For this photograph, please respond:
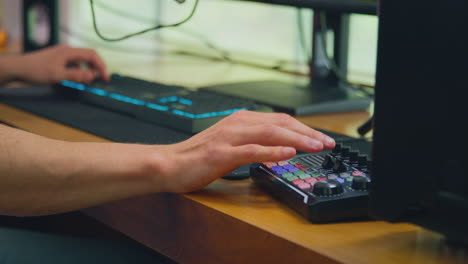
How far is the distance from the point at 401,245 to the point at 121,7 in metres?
1.85

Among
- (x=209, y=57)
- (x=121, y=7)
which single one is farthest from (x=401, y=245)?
(x=121, y=7)

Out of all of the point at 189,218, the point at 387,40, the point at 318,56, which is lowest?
the point at 189,218

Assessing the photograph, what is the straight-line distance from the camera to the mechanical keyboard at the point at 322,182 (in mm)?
658

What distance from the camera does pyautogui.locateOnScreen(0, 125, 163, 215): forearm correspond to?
0.75 m

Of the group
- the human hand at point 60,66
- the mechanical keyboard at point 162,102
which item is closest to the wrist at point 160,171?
the mechanical keyboard at point 162,102

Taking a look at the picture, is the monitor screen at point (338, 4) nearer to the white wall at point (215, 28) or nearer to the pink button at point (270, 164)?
the pink button at point (270, 164)

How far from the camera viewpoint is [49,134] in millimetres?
992

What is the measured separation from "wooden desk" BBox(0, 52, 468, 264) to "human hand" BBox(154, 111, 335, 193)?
0.07 feet

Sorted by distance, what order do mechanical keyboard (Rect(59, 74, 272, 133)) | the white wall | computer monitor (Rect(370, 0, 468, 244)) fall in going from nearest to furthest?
computer monitor (Rect(370, 0, 468, 244)), mechanical keyboard (Rect(59, 74, 272, 133)), the white wall

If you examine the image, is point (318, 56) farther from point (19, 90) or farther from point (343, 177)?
point (343, 177)

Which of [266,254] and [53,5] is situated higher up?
[53,5]

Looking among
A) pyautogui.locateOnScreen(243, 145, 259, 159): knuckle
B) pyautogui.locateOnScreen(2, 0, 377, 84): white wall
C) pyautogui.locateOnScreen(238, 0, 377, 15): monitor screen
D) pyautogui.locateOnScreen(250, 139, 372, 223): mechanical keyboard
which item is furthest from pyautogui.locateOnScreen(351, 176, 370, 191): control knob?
pyautogui.locateOnScreen(2, 0, 377, 84): white wall

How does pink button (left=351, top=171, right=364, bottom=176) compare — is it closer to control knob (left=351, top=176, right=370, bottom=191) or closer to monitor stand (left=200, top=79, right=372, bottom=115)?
control knob (left=351, top=176, right=370, bottom=191)

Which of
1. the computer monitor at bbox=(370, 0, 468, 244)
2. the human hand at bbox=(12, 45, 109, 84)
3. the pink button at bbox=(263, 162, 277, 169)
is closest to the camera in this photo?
the computer monitor at bbox=(370, 0, 468, 244)
